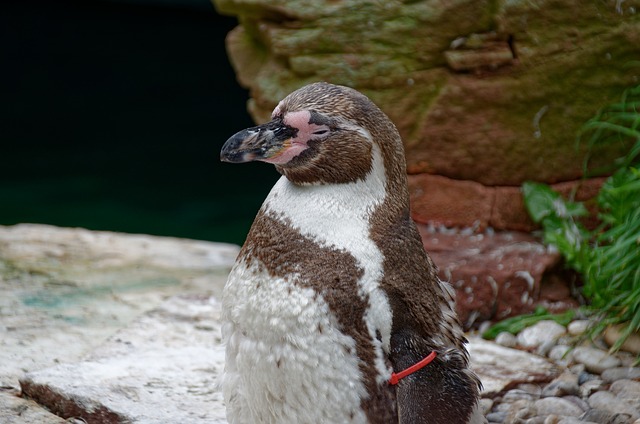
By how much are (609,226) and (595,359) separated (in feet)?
2.96

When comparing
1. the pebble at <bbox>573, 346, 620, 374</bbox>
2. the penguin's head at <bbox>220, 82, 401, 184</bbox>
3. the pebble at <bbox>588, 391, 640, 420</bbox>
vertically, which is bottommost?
the pebble at <bbox>573, 346, 620, 374</bbox>

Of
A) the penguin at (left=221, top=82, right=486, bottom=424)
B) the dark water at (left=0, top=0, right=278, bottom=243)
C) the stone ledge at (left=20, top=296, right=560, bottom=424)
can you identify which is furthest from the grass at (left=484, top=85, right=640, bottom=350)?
the dark water at (left=0, top=0, right=278, bottom=243)

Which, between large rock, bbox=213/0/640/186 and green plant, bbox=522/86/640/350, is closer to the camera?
green plant, bbox=522/86/640/350

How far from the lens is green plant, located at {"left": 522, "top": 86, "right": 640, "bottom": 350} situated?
3.27 metres

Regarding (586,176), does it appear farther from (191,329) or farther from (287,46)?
(191,329)

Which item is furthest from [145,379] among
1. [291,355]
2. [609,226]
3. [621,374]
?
[609,226]

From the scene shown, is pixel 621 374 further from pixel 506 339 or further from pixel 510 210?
pixel 510 210

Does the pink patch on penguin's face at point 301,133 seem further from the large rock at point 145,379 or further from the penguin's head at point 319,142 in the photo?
the large rock at point 145,379

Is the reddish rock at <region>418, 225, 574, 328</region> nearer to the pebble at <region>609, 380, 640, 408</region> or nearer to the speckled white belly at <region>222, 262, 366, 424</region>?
the pebble at <region>609, 380, 640, 408</region>

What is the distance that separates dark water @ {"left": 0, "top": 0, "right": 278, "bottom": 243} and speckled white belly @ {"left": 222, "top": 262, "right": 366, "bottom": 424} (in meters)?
5.40

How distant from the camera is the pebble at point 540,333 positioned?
345 cm

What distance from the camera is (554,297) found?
373cm

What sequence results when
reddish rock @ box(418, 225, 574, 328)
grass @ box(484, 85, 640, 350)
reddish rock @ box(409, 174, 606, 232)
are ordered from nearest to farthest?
grass @ box(484, 85, 640, 350) < reddish rock @ box(418, 225, 574, 328) < reddish rock @ box(409, 174, 606, 232)

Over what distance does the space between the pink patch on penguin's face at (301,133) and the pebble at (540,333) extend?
1.74m
